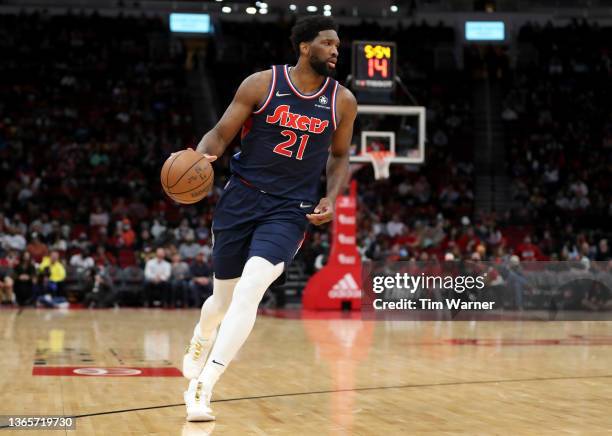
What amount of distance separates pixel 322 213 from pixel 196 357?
1.14 metres

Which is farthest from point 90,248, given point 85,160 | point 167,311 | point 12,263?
point 85,160

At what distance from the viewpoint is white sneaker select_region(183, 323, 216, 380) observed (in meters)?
5.70

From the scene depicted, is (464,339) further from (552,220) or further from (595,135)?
(595,135)

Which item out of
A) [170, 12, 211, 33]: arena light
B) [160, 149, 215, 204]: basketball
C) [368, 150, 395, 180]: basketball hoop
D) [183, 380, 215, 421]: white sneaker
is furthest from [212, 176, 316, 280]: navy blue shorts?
[170, 12, 211, 33]: arena light

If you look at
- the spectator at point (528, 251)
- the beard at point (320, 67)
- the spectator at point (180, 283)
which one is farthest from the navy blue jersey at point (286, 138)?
the spectator at point (528, 251)

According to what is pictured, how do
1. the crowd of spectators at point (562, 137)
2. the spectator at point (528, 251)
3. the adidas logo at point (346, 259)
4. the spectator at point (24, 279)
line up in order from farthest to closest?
the crowd of spectators at point (562, 137)
the spectator at point (528, 251)
the spectator at point (24, 279)
the adidas logo at point (346, 259)

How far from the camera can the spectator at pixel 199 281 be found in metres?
18.7

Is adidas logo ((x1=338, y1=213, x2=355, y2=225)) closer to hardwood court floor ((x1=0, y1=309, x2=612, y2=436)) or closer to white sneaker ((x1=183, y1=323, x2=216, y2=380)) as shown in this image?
hardwood court floor ((x1=0, y1=309, x2=612, y2=436))

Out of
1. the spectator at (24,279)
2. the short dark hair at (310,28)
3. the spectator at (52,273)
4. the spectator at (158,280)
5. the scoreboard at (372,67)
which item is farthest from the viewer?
the spectator at (158,280)

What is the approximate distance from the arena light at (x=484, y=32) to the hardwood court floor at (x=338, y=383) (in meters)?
19.3

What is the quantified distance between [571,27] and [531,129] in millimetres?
4424

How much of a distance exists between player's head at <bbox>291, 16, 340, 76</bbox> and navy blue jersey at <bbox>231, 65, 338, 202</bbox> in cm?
15

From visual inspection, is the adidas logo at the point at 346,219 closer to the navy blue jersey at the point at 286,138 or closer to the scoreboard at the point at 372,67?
the scoreboard at the point at 372,67

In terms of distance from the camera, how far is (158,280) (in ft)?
61.1
